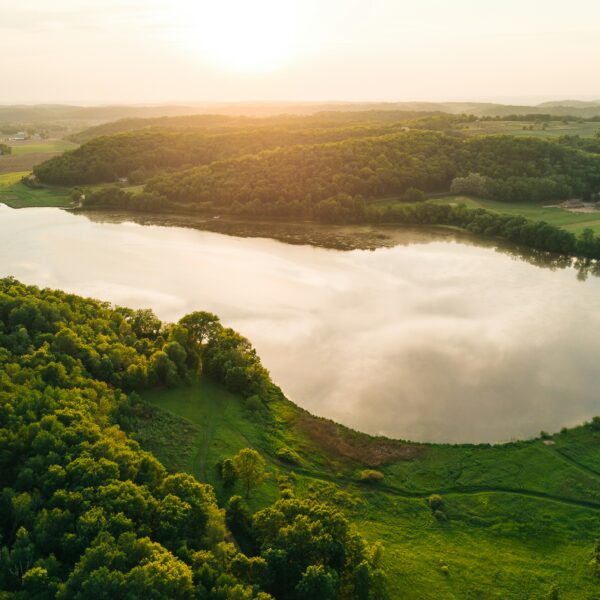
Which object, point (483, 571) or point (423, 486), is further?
point (423, 486)

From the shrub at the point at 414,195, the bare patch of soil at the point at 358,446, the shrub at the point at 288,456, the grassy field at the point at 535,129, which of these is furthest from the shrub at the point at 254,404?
the grassy field at the point at 535,129

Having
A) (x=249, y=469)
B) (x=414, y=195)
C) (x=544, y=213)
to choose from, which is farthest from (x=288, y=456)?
(x=414, y=195)

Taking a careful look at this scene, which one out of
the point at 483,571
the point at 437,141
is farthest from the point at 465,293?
the point at 437,141

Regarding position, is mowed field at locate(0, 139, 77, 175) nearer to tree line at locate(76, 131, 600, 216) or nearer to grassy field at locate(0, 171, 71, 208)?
grassy field at locate(0, 171, 71, 208)

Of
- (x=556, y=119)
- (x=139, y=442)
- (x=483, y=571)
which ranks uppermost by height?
(x=556, y=119)

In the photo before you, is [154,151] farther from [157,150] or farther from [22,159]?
[22,159]

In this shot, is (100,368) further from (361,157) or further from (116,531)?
(361,157)
